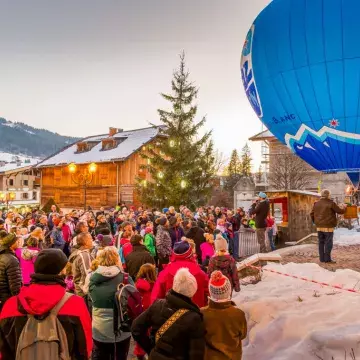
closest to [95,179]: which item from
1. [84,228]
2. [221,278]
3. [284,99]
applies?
[284,99]

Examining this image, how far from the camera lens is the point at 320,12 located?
11.4 meters

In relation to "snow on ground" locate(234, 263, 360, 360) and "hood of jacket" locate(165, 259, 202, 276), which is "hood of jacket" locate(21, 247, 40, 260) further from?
"snow on ground" locate(234, 263, 360, 360)

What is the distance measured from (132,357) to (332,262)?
5999 millimetres

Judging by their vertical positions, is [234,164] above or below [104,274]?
above

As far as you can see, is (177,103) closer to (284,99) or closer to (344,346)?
(284,99)

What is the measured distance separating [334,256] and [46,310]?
930cm

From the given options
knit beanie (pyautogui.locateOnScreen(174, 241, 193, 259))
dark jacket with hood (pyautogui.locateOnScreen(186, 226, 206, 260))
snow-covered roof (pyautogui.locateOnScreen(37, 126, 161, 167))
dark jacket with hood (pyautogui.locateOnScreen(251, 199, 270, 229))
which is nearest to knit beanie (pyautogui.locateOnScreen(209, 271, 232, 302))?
knit beanie (pyautogui.locateOnScreen(174, 241, 193, 259))

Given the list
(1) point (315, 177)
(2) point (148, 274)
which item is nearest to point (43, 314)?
(2) point (148, 274)

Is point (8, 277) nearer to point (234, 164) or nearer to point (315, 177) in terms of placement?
point (315, 177)

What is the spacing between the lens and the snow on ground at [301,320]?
186 inches

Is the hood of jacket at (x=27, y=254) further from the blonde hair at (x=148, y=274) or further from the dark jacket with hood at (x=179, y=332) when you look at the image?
the dark jacket with hood at (x=179, y=332)

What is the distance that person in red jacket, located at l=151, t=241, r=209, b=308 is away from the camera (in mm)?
4746

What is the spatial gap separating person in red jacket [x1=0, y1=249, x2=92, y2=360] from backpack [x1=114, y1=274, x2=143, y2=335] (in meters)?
1.03

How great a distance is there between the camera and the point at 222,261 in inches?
233
